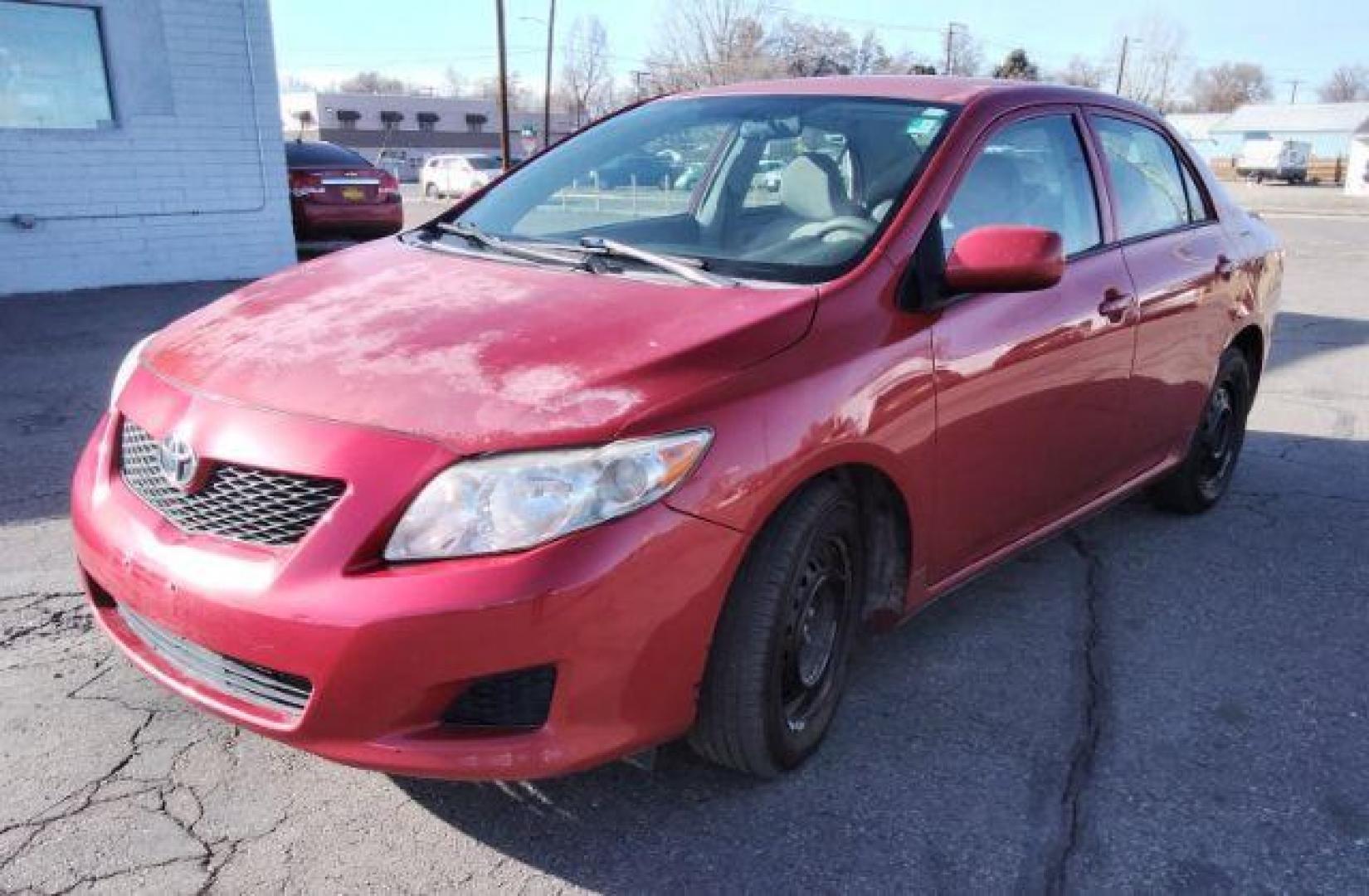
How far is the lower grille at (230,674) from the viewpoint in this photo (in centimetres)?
218

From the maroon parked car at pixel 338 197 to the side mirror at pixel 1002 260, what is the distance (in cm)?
1022

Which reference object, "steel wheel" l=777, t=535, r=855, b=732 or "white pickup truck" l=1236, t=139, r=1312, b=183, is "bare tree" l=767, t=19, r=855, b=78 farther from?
"steel wheel" l=777, t=535, r=855, b=732

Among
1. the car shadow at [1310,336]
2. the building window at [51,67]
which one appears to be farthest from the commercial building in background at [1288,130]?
the building window at [51,67]

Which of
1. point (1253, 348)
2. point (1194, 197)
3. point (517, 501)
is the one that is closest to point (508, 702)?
point (517, 501)

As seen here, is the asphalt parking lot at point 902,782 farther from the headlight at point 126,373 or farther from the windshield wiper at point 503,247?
the windshield wiper at point 503,247

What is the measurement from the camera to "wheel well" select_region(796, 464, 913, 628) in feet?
9.13

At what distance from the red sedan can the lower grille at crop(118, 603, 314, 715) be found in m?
0.01

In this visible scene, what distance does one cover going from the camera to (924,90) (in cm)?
350

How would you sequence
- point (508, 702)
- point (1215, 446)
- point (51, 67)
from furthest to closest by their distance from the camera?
1. point (51, 67)
2. point (1215, 446)
3. point (508, 702)

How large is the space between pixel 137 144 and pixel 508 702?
9951mm

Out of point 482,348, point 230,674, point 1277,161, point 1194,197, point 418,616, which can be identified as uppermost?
point 1194,197

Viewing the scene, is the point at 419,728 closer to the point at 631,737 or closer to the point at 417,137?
the point at 631,737

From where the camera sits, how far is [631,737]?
225 cm

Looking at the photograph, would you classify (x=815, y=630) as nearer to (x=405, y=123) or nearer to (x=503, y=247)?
(x=503, y=247)
